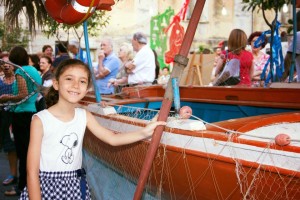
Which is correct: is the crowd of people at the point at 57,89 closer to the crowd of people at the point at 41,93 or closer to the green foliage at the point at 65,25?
the crowd of people at the point at 41,93

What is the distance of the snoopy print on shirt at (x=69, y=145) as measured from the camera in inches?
108

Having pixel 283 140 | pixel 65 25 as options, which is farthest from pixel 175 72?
pixel 65 25

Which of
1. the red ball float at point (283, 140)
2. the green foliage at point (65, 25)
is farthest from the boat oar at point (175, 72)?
the green foliage at point (65, 25)

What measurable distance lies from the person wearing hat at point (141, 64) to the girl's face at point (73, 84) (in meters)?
3.82

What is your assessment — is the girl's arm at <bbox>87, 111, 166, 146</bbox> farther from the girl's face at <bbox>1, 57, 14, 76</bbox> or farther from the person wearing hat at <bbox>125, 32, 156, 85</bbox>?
the person wearing hat at <bbox>125, 32, 156, 85</bbox>

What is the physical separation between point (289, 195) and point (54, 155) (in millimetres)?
1128

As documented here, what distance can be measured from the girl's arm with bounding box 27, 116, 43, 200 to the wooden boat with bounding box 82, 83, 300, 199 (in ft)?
2.32

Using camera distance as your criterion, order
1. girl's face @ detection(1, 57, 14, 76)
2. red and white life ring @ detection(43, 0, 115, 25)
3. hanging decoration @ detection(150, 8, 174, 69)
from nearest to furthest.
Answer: red and white life ring @ detection(43, 0, 115, 25) → girl's face @ detection(1, 57, 14, 76) → hanging decoration @ detection(150, 8, 174, 69)

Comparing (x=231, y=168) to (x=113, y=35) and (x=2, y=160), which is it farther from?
(x=113, y=35)

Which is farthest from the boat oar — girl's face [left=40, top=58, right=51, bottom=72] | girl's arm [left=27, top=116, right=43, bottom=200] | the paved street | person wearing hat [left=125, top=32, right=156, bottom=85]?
girl's face [left=40, top=58, right=51, bottom=72]

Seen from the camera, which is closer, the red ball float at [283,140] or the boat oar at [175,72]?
the red ball float at [283,140]

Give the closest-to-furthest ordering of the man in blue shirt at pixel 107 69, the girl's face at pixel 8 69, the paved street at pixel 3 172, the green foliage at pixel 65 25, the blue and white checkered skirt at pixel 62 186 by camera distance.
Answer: the blue and white checkered skirt at pixel 62 186 → the paved street at pixel 3 172 → the girl's face at pixel 8 69 → the man in blue shirt at pixel 107 69 → the green foliage at pixel 65 25

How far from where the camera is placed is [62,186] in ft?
8.89

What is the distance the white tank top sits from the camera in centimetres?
270
